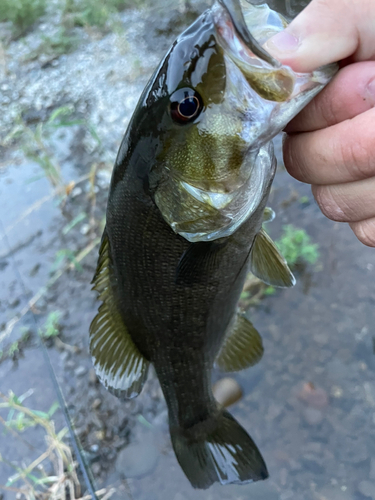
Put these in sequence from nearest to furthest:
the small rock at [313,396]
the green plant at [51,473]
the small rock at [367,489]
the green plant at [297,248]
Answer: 1. the small rock at [367,489]
2. the green plant at [51,473]
3. the small rock at [313,396]
4. the green plant at [297,248]

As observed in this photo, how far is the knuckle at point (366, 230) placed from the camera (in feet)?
3.33

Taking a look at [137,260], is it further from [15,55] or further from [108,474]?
[15,55]

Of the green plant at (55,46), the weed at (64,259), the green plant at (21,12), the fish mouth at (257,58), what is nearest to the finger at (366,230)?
the fish mouth at (257,58)

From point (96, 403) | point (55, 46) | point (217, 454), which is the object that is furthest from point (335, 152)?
point (55, 46)

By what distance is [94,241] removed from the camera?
3.01m

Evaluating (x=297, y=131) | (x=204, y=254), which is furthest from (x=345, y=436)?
(x=297, y=131)

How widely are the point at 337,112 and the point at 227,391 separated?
172 centimetres

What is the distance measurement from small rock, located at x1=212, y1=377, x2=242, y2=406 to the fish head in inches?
56.1

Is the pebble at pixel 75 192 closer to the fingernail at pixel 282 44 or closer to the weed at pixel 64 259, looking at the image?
the weed at pixel 64 259

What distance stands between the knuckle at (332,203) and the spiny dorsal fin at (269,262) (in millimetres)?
234

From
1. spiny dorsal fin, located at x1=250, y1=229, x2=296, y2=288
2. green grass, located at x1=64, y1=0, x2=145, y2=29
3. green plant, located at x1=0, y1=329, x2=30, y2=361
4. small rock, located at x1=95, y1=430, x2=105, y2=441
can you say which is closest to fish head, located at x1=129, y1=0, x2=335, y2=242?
spiny dorsal fin, located at x1=250, y1=229, x2=296, y2=288

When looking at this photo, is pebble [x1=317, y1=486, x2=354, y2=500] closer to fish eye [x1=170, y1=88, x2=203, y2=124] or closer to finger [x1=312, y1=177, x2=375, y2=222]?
finger [x1=312, y1=177, x2=375, y2=222]

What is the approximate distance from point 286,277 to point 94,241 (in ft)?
6.84

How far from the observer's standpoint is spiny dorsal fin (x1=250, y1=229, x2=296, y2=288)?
1217 millimetres
